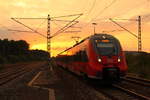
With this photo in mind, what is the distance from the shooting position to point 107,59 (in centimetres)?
1616

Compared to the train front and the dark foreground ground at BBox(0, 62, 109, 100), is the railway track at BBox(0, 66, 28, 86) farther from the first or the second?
the train front

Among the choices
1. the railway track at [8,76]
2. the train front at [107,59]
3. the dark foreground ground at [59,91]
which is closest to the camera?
the dark foreground ground at [59,91]

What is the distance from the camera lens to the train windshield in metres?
16.6

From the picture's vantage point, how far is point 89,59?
16.7 meters

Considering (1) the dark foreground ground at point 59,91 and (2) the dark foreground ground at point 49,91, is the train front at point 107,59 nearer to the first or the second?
(1) the dark foreground ground at point 59,91

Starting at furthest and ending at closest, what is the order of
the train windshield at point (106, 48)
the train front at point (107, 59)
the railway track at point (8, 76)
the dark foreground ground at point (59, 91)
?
the railway track at point (8, 76) < the train windshield at point (106, 48) < the train front at point (107, 59) < the dark foreground ground at point (59, 91)

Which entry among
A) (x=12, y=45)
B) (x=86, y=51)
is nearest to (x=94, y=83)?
(x=86, y=51)

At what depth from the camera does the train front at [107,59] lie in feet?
51.6

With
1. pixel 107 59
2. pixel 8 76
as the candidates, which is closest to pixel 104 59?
pixel 107 59

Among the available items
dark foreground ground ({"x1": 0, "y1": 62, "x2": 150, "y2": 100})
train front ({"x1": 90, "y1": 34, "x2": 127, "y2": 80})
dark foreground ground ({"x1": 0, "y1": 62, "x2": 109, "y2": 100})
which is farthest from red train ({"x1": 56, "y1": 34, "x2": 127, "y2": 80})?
dark foreground ground ({"x1": 0, "y1": 62, "x2": 109, "y2": 100})

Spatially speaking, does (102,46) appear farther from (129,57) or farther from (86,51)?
(129,57)

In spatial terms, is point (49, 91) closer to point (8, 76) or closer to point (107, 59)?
point (107, 59)

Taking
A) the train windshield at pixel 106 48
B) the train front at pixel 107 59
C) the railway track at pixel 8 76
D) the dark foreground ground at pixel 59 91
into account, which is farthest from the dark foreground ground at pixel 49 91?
the railway track at pixel 8 76

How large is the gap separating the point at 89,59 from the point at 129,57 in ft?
87.0
